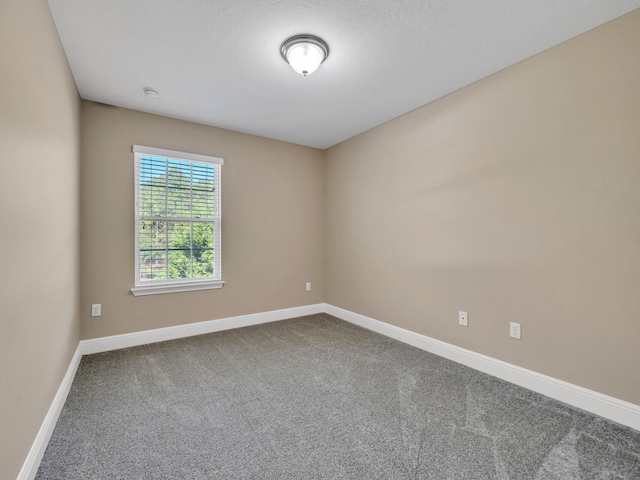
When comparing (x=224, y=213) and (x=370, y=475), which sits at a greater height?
(x=224, y=213)

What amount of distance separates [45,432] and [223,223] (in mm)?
2459

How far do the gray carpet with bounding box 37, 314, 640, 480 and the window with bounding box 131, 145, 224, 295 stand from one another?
0.93 m

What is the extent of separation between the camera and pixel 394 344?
3219 mm

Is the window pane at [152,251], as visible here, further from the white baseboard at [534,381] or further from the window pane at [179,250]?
the white baseboard at [534,381]

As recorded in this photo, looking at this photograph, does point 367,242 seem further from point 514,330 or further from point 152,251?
point 152,251

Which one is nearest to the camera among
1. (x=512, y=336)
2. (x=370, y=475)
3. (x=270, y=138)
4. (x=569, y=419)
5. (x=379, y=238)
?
(x=370, y=475)

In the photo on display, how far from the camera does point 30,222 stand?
4.82ft

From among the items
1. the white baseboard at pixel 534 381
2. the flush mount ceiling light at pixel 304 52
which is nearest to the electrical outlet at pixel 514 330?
the white baseboard at pixel 534 381

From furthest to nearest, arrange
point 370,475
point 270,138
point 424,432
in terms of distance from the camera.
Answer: point 270,138 < point 424,432 < point 370,475

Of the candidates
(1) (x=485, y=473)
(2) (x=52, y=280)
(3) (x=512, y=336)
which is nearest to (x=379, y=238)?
(3) (x=512, y=336)

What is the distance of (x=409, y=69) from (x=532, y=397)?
8.67ft

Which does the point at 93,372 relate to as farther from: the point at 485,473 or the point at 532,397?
the point at 532,397

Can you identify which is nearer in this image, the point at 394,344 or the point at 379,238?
the point at 394,344

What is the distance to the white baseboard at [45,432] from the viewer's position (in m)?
1.36
